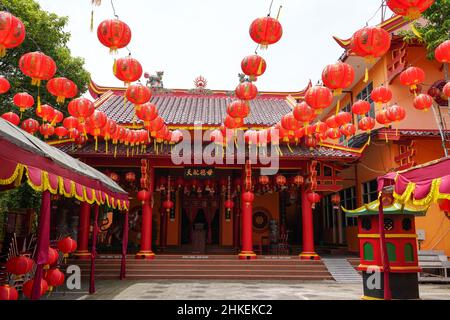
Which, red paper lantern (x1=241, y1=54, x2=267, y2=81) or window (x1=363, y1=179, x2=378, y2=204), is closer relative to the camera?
red paper lantern (x1=241, y1=54, x2=267, y2=81)

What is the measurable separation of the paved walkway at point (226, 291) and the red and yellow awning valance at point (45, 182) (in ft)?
8.52

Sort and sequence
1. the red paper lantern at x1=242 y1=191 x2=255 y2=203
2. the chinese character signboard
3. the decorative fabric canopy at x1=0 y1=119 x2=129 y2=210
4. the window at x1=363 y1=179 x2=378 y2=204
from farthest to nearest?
the window at x1=363 y1=179 x2=378 y2=204 → the chinese character signboard → the red paper lantern at x1=242 y1=191 x2=255 y2=203 → the decorative fabric canopy at x1=0 y1=119 x2=129 y2=210

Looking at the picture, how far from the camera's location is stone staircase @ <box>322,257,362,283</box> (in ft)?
40.2

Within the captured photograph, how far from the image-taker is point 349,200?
19125 mm

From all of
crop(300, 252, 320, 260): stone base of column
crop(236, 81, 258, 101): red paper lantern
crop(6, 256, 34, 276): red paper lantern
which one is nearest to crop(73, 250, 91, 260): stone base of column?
crop(6, 256, 34, 276): red paper lantern

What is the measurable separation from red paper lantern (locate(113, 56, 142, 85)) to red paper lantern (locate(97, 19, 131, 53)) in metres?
0.66

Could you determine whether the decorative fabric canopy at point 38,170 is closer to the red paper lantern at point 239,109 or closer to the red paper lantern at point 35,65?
the red paper lantern at point 35,65

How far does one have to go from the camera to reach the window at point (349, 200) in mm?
17953

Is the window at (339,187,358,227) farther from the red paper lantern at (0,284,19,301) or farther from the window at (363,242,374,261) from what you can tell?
the red paper lantern at (0,284,19,301)

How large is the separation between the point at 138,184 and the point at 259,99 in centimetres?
938

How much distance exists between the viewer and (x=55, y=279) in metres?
7.63

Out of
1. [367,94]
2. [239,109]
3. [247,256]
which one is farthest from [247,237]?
[367,94]

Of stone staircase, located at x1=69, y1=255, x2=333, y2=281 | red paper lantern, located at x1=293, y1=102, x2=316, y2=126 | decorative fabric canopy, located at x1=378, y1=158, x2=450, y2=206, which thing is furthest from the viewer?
stone staircase, located at x1=69, y1=255, x2=333, y2=281

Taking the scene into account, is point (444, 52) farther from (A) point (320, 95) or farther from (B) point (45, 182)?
(B) point (45, 182)
